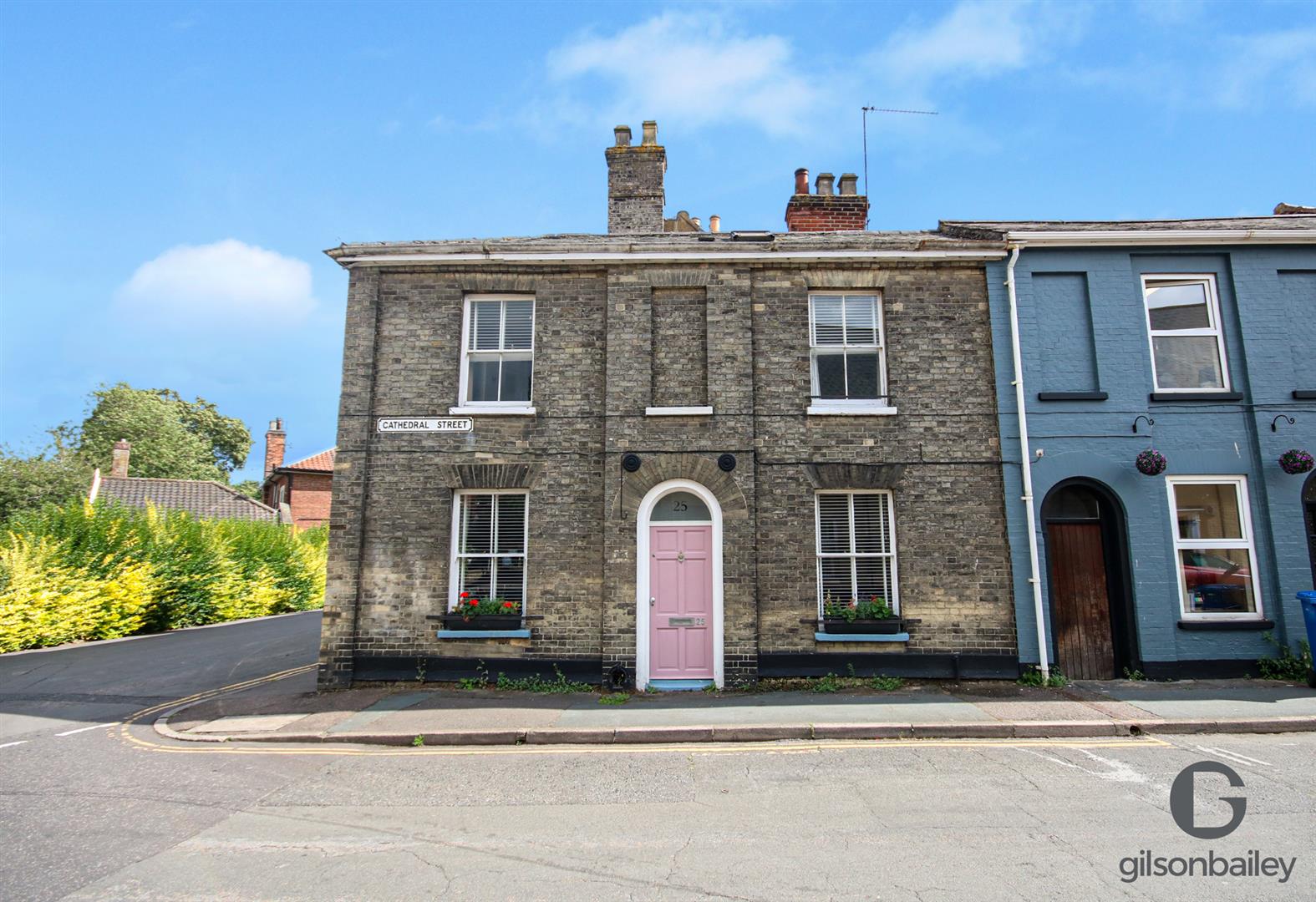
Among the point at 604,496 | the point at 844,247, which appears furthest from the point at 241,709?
the point at 844,247

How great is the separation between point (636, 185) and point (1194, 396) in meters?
9.52

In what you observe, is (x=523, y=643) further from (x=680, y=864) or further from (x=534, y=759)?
(x=680, y=864)

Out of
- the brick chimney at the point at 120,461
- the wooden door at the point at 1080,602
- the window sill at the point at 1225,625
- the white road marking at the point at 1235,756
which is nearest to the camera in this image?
the white road marking at the point at 1235,756

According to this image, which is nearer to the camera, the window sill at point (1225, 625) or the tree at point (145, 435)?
the window sill at point (1225, 625)

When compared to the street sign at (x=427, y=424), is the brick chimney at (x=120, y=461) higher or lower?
higher

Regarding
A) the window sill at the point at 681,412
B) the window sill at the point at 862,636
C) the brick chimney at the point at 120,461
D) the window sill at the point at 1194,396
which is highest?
the brick chimney at the point at 120,461

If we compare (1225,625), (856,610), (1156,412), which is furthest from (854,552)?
(1225,625)

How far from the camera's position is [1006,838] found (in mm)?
4883

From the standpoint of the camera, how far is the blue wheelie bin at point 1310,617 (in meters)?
9.08

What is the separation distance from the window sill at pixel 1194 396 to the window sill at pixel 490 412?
29.5 ft

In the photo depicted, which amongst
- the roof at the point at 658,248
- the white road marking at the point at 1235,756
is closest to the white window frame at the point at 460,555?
the roof at the point at 658,248

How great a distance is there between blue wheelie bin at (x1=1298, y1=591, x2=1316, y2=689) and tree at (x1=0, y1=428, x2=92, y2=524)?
29791mm

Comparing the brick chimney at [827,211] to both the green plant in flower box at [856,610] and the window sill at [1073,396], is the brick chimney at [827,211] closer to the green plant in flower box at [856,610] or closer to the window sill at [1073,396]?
the window sill at [1073,396]

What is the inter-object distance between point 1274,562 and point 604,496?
9.26 metres
